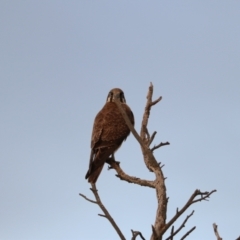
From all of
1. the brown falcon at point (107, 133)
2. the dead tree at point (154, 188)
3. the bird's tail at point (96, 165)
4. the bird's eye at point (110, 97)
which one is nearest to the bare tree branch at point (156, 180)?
the dead tree at point (154, 188)

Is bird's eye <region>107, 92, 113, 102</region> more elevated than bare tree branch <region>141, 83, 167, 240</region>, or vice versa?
bird's eye <region>107, 92, 113, 102</region>

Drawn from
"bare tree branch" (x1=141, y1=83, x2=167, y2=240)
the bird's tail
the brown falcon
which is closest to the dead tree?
"bare tree branch" (x1=141, y1=83, x2=167, y2=240)

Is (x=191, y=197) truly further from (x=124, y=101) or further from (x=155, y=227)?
(x=124, y=101)

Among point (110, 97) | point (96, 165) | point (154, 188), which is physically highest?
point (110, 97)

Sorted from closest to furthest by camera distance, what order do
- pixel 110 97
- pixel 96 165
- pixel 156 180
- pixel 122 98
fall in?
pixel 156 180, pixel 96 165, pixel 110 97, pixel 122 98

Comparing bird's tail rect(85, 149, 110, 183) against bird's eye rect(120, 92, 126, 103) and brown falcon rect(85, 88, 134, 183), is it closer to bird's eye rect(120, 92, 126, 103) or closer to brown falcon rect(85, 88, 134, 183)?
brown falcon rect(85, 88, 134, 183)

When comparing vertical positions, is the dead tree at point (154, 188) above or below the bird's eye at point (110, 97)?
below

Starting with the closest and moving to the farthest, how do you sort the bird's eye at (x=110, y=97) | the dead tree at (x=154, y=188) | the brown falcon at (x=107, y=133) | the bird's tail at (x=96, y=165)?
1. the dead tree at (x=154, y=188)
2. the bird's tail at (x=96, y=165)
3. the brown falcon at (x=107, y=133)
4. the bird's eye at (x=110, y=97)

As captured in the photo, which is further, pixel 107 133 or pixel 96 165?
pixel 107 133

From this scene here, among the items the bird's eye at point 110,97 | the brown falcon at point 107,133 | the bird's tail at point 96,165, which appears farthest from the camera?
the bird's eye at point 110,97

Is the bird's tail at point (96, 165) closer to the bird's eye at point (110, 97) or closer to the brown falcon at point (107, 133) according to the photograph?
the brown falcon at point (107, 133)

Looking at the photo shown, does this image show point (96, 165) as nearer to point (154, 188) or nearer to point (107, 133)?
point (107, 133)

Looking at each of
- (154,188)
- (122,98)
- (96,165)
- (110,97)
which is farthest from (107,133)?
(154,188)

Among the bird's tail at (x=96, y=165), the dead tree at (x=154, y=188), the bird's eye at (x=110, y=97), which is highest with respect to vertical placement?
the bird's eye at (x=110, y=97)
